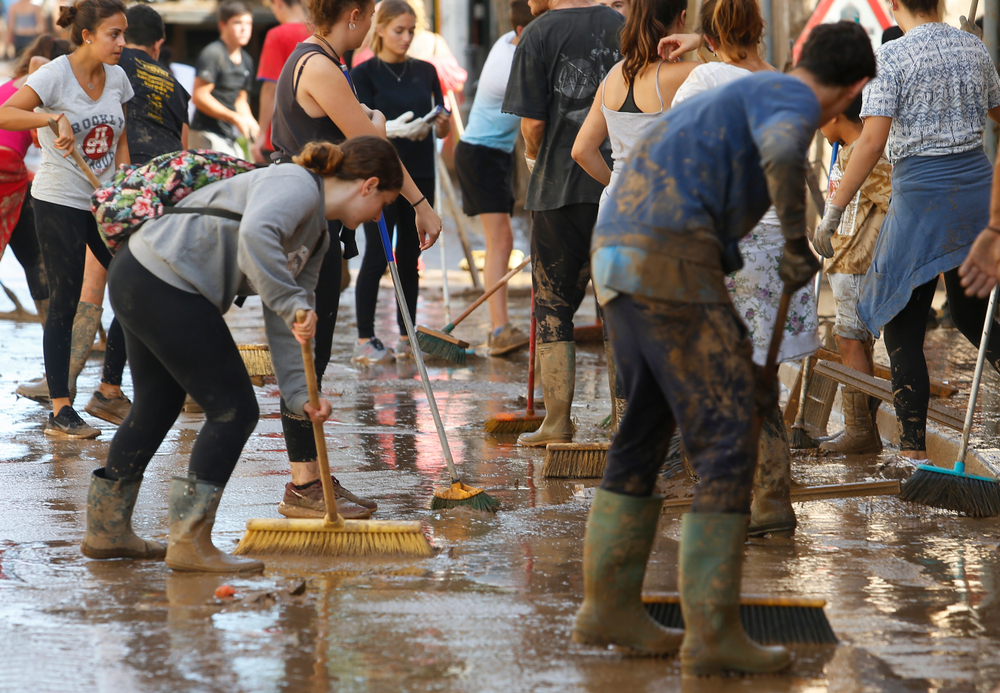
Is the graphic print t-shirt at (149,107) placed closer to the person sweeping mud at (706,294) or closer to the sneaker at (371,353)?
the sneaker at (371,353)

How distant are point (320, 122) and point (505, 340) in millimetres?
3515

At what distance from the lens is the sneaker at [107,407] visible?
18.8 ft

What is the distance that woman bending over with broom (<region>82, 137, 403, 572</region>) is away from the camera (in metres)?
3.48

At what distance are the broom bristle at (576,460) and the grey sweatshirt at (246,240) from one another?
1.59m

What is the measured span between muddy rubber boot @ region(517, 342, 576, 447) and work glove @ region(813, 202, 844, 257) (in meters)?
1.32

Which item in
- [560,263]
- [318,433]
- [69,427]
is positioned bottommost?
[69,427]

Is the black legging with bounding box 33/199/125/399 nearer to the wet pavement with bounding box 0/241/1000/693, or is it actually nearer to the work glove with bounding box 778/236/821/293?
the wet pavement with bounding box 0/241/1000/693

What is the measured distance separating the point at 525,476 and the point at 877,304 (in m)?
1.63

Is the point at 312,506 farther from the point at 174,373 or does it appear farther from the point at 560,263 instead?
the point at 560,263

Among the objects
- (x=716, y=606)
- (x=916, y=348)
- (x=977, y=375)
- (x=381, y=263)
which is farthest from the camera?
(x=381, y=263)

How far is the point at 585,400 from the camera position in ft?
21.7

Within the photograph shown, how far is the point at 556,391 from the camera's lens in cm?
545

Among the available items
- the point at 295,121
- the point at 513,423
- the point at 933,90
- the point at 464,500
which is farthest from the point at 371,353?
the point at 933,90

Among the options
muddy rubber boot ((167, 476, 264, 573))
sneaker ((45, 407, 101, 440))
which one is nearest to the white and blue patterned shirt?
muddy rubber boot ((167, 476, 264, 573))
